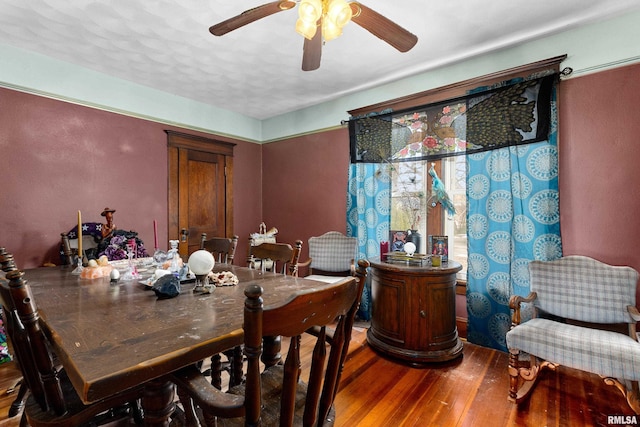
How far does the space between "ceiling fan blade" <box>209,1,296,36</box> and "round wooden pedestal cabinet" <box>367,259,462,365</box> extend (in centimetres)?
197

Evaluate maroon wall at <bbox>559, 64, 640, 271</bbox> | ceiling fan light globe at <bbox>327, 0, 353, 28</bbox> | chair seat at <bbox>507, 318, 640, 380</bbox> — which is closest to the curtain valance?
maroon wall at <bbox>559, 64, 640, 271</bbox>

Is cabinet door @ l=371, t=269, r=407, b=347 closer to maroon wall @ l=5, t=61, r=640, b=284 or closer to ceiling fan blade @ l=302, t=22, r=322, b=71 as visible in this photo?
maroon wall @ l=5, t=61, r=640, b=284

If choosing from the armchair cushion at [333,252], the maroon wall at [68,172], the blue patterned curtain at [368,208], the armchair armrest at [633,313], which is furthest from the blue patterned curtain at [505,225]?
the maroon wall at [68,172]

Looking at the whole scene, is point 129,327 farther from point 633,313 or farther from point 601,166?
point 601,166

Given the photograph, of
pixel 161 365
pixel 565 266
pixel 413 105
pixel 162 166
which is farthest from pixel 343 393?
pixel 162 166

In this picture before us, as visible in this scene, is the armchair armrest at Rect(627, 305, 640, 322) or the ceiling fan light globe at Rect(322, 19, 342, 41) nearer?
the ceiling fan light globe at Rect(322, 19, 342, 41)

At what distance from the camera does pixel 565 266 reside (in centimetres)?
223

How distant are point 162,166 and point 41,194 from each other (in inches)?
45.6

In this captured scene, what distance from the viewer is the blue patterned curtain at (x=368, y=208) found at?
3346 mm

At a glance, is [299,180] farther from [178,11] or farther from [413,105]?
[178,11]

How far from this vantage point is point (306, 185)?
13.7 feet

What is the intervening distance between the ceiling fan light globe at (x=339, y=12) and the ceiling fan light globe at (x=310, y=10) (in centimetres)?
6

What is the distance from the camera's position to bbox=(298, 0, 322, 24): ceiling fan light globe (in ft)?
4.74

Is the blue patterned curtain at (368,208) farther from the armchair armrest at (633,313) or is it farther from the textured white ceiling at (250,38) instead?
the armchair armrest at (633,313)
